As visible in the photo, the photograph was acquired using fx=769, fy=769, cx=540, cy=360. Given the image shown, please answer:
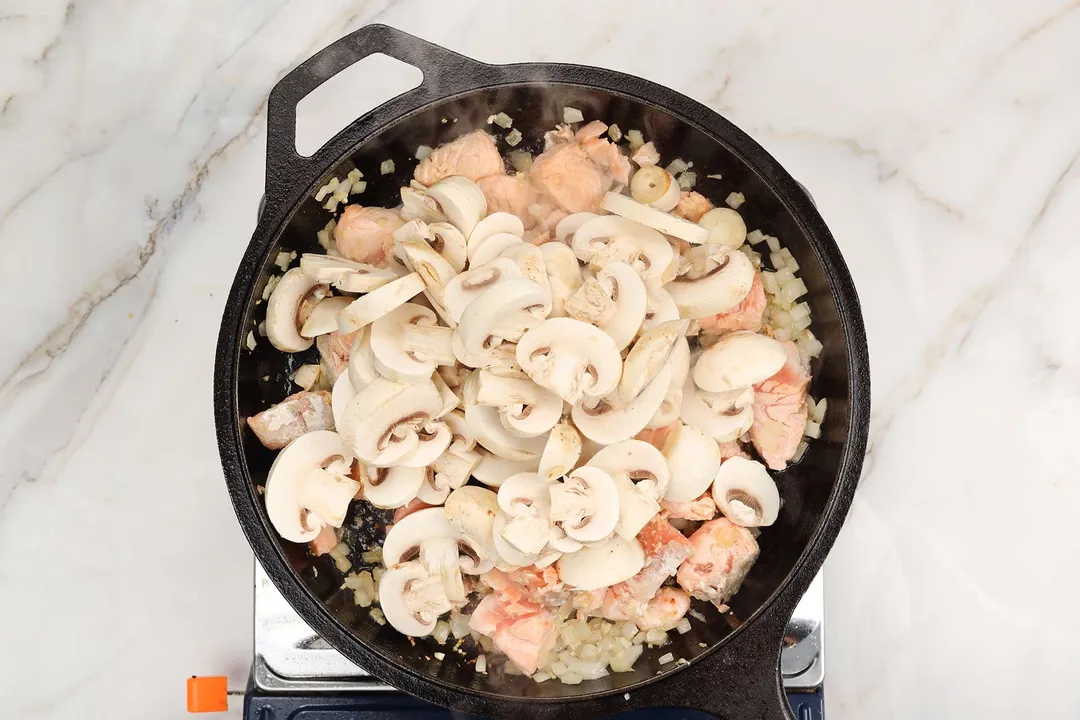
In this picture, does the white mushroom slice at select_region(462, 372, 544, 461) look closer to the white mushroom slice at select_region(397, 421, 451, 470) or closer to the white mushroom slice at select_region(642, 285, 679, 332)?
the white mushroom slice at select_region(397, 421, 451, 470)

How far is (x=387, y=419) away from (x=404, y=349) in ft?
0.42

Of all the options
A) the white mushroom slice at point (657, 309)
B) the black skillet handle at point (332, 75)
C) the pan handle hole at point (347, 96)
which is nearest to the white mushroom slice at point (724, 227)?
the white mushroom slice at point (657, 309)

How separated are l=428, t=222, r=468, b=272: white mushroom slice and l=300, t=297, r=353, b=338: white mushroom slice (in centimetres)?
21

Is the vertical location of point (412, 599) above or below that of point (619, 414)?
Result: below

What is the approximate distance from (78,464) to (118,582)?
11.9 inches

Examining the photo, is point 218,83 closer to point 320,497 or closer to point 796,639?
point 320,497

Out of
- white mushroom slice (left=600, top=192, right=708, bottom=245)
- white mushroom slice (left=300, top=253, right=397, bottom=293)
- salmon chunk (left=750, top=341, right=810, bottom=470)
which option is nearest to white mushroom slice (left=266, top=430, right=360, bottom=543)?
white mushroom slice (left=300, top=253, right=397, bottom=293)

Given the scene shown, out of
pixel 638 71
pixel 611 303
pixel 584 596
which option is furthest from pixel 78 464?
pixel 638 71

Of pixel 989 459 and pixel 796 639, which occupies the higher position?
pixel 989 459

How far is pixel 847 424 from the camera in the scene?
132cm

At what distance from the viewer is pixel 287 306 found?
1.43 metres

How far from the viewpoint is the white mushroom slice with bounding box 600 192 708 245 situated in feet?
4.37

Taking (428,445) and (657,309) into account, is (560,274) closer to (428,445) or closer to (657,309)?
(657,309)

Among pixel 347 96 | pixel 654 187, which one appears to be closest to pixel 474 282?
pixel 654 187
